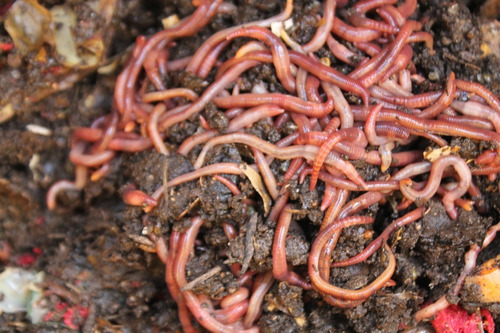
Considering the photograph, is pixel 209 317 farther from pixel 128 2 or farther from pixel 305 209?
pixel 128 2

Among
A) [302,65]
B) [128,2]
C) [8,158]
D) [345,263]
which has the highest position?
[128,2]

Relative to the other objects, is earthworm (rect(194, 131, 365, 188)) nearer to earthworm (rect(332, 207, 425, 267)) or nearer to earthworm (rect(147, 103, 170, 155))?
earthworm (rect(147, 103, 170, 155))

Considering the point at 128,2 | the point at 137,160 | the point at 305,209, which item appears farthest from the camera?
the point at 128,2

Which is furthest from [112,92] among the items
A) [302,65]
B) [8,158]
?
[302,65]

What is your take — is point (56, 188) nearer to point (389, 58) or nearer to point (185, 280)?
point (185, 280)

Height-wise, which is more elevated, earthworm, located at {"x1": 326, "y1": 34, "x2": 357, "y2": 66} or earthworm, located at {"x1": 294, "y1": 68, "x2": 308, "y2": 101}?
earthworm, located at {"x1": 326, "y1": 34, "x2": 357, "y2": 66}

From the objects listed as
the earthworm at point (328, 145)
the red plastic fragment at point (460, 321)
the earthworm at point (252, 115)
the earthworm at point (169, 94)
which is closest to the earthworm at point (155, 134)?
the earthworm at point (169, 94)

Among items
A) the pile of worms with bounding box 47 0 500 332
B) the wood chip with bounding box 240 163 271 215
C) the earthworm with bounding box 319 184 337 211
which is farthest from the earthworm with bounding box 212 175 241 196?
the earthworm with bounding box 319 184 337 211

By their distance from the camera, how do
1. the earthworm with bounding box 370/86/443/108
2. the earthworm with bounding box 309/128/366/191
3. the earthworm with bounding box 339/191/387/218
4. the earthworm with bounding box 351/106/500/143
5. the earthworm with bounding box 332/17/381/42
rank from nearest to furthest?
the earthworm with bounding box 309/128/366/191 < the earthworm with bounding box 351/106/500/143 < the earthworm with bounding box 339/191/387/218 < the earthworm with bounding box 370/86/443/108 < the earthworm with bounding box 332/17/381/42
